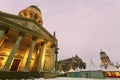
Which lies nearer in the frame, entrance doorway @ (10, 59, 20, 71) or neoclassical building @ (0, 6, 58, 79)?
neoclassical building @ (0, 6, 58, 79)

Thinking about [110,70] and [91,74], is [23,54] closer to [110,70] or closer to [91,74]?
[91,74]

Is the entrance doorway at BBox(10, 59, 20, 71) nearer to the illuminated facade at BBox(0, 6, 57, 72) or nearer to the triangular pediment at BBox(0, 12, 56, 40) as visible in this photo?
the illuminated facade at BBox(0, 6, 57, 72)

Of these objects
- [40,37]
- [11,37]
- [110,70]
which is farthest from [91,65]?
[11,37]

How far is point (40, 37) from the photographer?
16797mm

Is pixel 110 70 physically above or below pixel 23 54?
below

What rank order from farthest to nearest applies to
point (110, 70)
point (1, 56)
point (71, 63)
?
point (71, 63)
point (110, 70)
point (1, 56)

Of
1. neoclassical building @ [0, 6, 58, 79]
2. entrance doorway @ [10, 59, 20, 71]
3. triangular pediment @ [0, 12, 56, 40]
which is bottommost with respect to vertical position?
entrance doorway @ [10, 59, 20, 71]

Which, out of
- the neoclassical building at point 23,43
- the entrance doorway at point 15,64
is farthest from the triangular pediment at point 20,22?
the entrance doorway at point 15,64

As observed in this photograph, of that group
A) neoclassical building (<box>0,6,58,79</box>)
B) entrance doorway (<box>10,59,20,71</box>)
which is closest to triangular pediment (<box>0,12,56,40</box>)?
neoclassical building (<box>0,6,58,79</box>)

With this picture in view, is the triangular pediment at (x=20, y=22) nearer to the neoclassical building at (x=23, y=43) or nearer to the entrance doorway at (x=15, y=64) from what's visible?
the neoclassical building at (x=23, y=43)

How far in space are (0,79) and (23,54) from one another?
35.7 feet

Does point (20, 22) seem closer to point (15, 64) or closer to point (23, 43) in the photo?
point (23, 43)

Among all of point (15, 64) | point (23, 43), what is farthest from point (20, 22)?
point (15, 64)

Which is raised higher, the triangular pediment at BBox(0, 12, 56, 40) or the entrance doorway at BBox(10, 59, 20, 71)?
the triangular pediment at BBox(0, 12, 56, 40)
